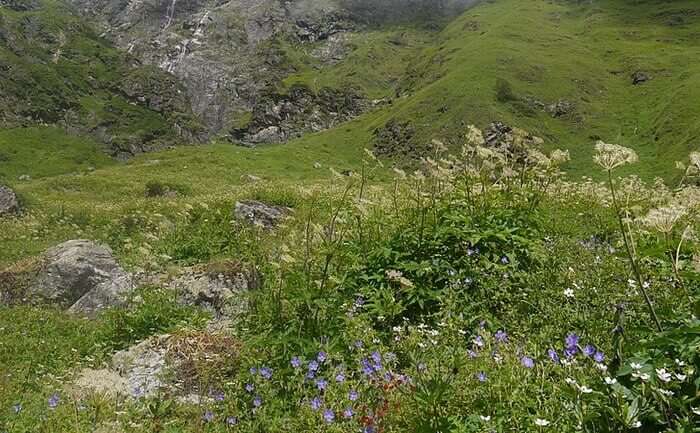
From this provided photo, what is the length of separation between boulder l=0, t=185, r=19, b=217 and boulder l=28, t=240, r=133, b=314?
1631 cm

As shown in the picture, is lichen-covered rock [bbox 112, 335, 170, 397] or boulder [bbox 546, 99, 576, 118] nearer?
lichen-covered rock [bbox 112, 335, 170, 397]

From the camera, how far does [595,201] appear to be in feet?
38.6

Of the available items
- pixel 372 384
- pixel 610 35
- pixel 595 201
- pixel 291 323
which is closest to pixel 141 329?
pixel 291 323

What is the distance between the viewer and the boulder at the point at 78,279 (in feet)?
39.5

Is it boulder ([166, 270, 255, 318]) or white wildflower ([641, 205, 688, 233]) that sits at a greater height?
white wildflower ([641, 205, 688, 233])

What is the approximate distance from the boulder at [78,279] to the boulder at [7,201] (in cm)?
1631

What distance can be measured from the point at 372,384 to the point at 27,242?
2059 centimetres

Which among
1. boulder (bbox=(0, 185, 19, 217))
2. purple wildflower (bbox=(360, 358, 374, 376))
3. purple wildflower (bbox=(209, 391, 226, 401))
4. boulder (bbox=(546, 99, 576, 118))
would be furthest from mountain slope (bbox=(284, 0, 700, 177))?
purple wildflower (bbox=(360, 358, 374, 376))

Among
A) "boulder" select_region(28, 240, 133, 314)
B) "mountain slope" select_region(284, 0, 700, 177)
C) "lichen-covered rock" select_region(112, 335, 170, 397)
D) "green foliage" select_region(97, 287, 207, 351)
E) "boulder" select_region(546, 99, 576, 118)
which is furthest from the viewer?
"boulder" select_region(546, 99, 576, 118)

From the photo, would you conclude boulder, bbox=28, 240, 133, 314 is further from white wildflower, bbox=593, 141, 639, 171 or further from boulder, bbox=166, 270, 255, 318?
white wildflower, bbox=593, 141, 639, 171

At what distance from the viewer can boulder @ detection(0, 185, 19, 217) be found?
27.2 meters

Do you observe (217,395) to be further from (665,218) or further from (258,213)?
(258,213)

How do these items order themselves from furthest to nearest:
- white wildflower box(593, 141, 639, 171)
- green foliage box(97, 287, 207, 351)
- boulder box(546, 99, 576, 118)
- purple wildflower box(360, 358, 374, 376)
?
boulder box(546, 99, 576, 118) → green foliage box(97, 287, 207, 351) → purple wildflower box(360, 358, 374, 376) → white wildflower box(593, 141, 639, 171)

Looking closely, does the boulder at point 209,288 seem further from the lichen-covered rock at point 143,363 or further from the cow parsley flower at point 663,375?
the cow parsley flower at point 663,375
